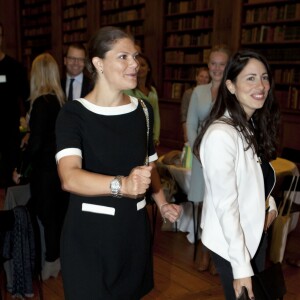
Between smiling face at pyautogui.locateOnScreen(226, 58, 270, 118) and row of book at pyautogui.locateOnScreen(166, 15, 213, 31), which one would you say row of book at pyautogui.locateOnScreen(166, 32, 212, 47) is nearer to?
row of book at pyautogui.locateOnScreen(166, 15, 213, 31)

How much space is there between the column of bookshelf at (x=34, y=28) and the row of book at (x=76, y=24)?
0.69m

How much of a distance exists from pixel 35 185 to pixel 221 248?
5.07 ft

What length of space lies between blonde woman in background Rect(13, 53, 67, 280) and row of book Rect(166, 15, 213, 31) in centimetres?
447

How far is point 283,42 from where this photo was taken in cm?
570

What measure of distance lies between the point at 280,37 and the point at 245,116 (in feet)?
15.3

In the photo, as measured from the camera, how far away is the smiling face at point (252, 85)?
5.13 feet

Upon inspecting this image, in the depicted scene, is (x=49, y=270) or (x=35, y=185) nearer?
(x=35, y=185)

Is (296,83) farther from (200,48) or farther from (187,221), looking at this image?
(187,221)

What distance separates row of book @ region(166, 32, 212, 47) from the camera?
6680mm

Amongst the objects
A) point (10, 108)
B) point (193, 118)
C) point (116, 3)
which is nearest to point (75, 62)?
point (10, 108)

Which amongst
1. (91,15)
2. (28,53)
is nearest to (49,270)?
(91,15)

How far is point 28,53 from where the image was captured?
10461 mm

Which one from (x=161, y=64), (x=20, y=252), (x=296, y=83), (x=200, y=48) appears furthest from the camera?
(x=161, y=64)

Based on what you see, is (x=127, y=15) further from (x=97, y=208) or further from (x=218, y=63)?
(x=97, y=208)
